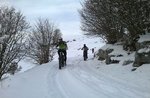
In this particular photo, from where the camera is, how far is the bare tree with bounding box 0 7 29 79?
3419 cm

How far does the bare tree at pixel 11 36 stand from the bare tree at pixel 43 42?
201 inches

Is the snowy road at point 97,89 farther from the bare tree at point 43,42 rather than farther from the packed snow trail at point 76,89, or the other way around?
the bare tree at point 43,42

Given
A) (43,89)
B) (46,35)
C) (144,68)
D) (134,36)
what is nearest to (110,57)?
(134,36)

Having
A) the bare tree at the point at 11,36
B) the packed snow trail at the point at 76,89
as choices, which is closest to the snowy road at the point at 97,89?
the packed snow trail at the point at 76,89

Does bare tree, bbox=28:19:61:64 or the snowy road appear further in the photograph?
bare tree, bbox=28:19:61:64

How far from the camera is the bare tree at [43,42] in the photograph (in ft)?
138

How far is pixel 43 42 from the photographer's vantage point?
44125 millimetres

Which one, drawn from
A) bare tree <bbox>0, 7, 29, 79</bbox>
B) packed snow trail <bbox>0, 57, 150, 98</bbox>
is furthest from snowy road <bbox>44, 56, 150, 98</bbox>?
bare tree <bbox>0, 7, 29, 79</bbox>

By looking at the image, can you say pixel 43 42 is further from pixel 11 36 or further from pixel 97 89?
pixel 97 89

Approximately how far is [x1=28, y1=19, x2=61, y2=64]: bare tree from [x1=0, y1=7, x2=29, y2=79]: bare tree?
5.10m

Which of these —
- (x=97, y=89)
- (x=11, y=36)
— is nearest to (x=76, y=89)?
(x=97, y=89)

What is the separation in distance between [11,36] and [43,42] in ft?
31.1

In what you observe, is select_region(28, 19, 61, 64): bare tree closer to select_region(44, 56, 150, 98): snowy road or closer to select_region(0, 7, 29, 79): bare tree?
select_region(0, 7, 29, 79): bare tree

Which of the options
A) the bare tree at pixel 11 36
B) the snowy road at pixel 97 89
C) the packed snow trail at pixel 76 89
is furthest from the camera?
the bare tree at pixel 11 36
